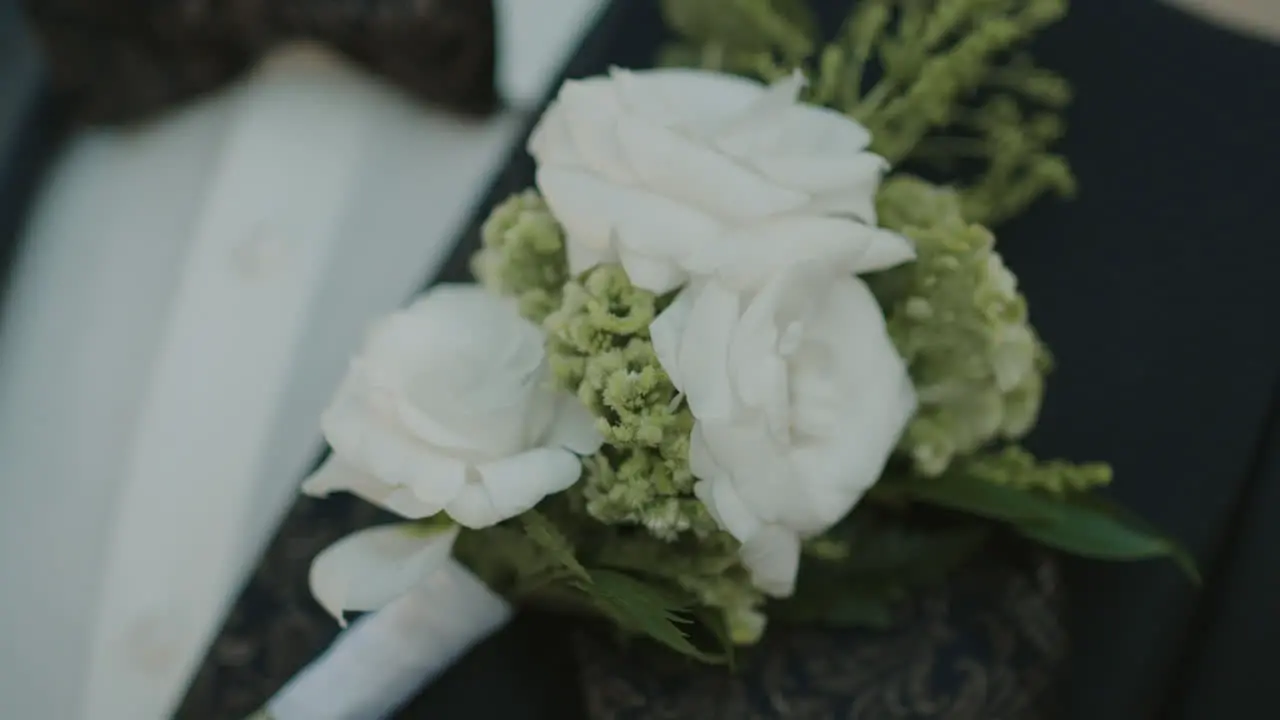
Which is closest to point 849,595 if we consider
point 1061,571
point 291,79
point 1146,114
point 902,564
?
point 902,564

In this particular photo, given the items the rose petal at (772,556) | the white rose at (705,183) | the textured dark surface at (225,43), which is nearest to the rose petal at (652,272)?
the white rose at (705,183)

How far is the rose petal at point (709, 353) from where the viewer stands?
1.24 feet

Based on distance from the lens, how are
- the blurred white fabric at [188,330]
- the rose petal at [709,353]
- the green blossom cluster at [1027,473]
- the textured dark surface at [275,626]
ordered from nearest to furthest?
the rose petal at [709,353] → the green blossom cluster at [1027,473] → the textured dark surface at [275,626] → the blurred white fabric at [188,330]

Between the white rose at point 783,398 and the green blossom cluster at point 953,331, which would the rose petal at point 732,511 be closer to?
the white rose at point 783,398

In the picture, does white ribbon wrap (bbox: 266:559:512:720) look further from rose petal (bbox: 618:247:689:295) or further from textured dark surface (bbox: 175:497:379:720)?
rose petal (bbox: 618:247:689:295)

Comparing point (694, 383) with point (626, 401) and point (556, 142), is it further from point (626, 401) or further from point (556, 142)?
point (556, 142)

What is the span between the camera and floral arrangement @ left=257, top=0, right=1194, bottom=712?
397mm

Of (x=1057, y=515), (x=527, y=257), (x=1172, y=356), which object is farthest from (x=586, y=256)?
(x=1172, y=356)

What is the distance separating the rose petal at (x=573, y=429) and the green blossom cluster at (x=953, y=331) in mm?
153

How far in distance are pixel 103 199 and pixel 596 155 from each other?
2.07 ft

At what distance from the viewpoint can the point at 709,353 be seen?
385 mm

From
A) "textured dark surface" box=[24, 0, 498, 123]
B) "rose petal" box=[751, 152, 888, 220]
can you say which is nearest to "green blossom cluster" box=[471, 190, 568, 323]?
"rose petal" box=[751, 152, 888, 220]

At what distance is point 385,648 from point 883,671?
0.82 feet

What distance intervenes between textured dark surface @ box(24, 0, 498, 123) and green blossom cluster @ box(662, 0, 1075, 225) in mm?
210
